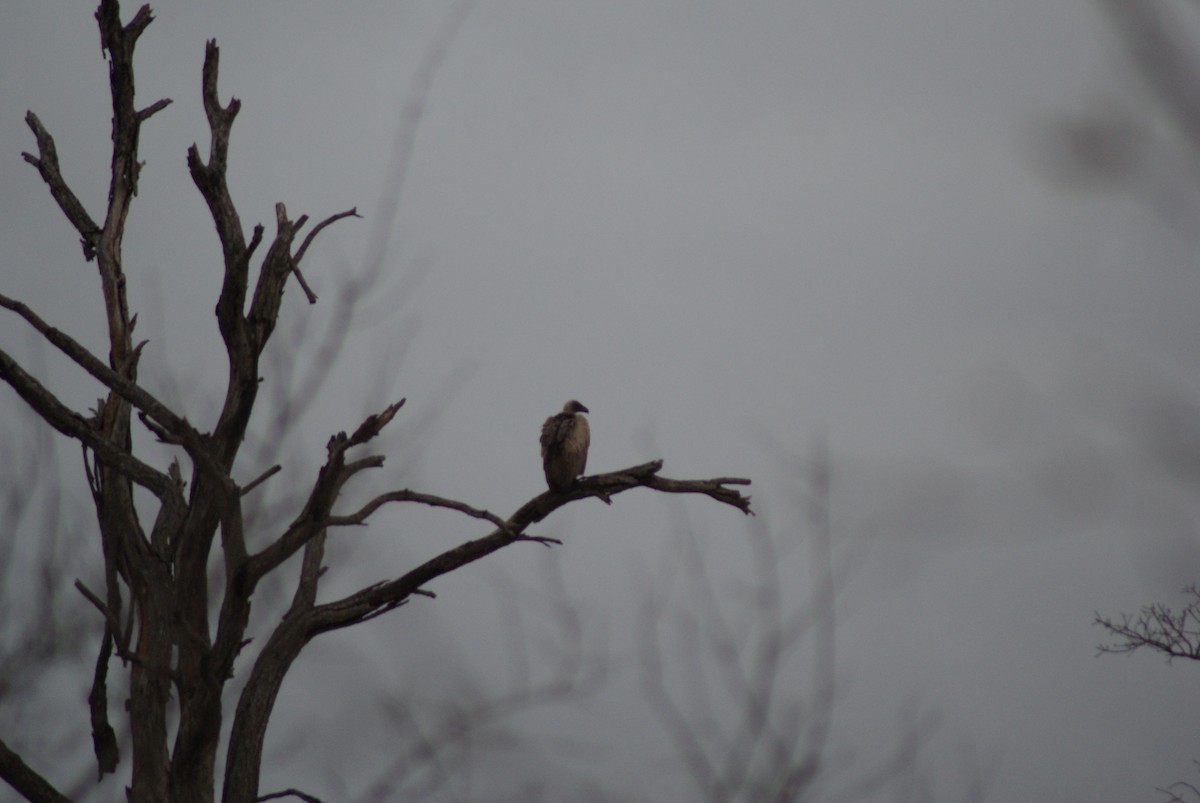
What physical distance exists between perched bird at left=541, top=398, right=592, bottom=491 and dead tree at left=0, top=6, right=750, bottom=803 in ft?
Answer: 4.34

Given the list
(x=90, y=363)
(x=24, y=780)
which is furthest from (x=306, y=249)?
(x=24, y=780)

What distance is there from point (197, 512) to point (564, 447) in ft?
9.53

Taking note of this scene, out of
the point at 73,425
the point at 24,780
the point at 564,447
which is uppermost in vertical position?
the point at 564,447

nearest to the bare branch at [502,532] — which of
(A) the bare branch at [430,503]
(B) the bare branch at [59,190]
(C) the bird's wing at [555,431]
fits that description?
(A) the bare branch at [430,503]

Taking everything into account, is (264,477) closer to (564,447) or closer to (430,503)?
(430,503)

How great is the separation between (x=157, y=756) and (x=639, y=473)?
2.65 metres

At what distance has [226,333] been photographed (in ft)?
16.6

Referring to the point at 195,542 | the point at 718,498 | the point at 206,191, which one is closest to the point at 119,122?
the point at 206,191

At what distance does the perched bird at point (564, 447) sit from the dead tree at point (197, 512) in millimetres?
1324

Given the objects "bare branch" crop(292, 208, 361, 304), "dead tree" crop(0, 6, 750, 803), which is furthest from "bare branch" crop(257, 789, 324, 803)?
"bare branch" crop(292, 208, 361, 304)

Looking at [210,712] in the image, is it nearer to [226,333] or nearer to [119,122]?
[226,333]

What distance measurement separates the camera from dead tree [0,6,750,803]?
4695 mm

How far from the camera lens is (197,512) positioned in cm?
489

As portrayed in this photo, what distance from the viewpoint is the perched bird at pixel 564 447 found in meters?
7.27
